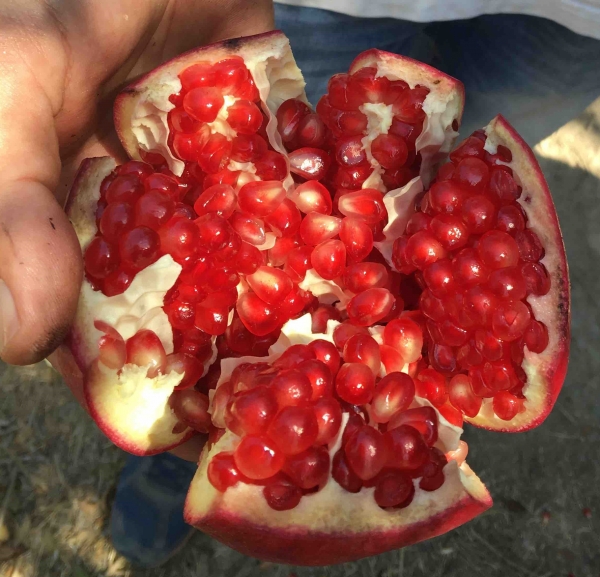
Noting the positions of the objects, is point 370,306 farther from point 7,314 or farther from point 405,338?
point 7,314

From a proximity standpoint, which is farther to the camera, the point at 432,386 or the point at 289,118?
the point at 289,118

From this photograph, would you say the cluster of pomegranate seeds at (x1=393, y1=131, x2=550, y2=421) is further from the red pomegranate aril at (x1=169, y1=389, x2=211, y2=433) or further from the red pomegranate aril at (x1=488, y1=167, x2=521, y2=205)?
the red pomegranate aril at (x1=169, y1=389, x2=211, y2=433)

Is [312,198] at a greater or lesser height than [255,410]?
greater

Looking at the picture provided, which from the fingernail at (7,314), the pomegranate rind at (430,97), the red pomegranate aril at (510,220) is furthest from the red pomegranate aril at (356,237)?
the fingernail at (7,314)

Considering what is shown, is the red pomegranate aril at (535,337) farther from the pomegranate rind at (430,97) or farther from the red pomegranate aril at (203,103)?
the red pomegranate aril at (203,103)

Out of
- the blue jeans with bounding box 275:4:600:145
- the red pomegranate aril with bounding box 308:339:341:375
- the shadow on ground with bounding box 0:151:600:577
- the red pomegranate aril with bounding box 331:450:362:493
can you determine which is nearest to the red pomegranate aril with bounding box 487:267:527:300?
the red pomegranate aril with bounding box 308:339:341:375


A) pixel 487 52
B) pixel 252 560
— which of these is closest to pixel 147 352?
pixel 252 560
